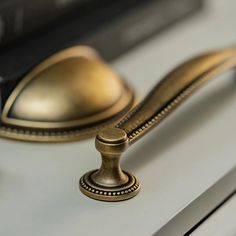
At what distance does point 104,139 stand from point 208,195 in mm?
74

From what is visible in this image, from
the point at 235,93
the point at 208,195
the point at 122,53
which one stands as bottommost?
the point at 208,195

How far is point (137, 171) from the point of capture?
48 centimetres

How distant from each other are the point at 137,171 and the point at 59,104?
8 centimetres

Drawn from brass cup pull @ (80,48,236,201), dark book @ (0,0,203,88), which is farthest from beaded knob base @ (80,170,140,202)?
dark book @ (0,0,203,88)

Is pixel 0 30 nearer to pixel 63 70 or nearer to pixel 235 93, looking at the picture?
pixel 63 70

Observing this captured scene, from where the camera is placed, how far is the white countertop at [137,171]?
0.43 meters

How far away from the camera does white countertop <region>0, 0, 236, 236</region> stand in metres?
0.43

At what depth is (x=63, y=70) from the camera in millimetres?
531

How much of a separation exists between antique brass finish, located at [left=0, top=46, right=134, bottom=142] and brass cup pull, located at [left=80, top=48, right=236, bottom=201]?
4 centimetres

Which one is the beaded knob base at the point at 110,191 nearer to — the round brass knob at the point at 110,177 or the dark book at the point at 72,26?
the round brass knob at the point at 110,177

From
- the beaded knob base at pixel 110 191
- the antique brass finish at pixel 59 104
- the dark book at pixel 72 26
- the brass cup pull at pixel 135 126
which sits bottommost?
the beaded knob base at pixel 110 191

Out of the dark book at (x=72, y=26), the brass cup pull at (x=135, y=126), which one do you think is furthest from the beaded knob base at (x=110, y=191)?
the dark book at (x=72, y=26)

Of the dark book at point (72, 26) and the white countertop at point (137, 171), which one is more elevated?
the dark book at point (72, 26)

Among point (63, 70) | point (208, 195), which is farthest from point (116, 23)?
point (208, 195)
